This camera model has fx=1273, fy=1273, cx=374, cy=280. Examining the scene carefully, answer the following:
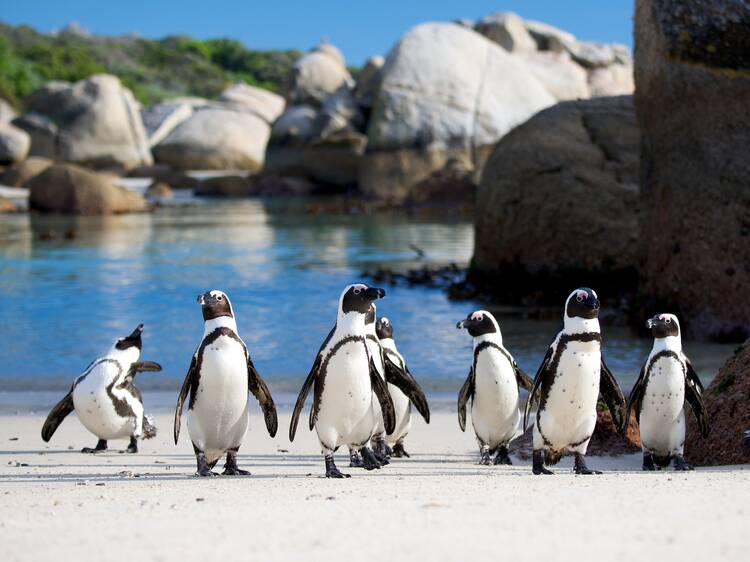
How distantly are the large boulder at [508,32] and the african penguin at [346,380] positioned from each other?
33.9 m

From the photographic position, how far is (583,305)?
5742mm

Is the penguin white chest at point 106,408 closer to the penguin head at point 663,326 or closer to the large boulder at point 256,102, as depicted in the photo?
the penguin head at point 663,326

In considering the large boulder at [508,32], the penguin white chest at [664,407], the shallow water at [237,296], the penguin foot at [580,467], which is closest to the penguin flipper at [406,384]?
the penguin foot at [580,467]

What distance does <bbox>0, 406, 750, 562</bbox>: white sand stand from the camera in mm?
3697

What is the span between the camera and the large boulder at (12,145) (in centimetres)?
4303

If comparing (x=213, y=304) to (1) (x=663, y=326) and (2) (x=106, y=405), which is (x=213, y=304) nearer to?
(2) (x=106, y=405)

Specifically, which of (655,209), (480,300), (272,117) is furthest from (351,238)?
(272,117)

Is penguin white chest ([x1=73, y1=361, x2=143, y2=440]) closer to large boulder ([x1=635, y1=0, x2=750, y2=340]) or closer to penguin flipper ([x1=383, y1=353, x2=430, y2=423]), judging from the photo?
penguin flipper ([x1=383, y1=353, x2=430, y2=423])

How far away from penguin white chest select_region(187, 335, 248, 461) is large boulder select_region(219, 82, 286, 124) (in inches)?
1826

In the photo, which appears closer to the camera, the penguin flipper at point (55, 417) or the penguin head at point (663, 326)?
the penguin head at point (663, 326)

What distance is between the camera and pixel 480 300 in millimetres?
14016

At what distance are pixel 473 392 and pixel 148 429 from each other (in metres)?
1.93

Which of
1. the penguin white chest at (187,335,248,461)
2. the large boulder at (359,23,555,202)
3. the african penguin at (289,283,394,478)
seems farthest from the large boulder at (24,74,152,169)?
the african penguin at (289,283,394,478)

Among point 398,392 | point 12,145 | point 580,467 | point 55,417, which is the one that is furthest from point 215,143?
point 580,467
